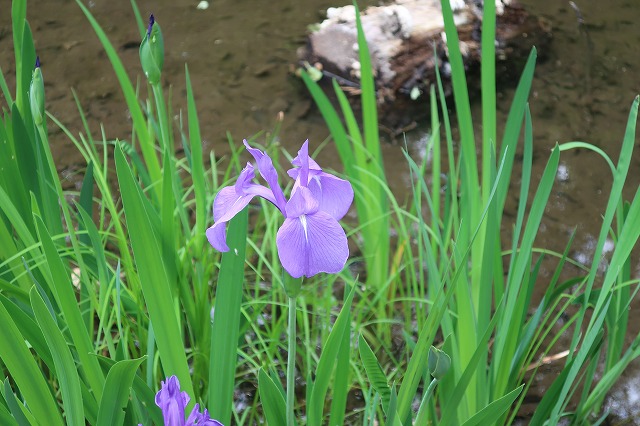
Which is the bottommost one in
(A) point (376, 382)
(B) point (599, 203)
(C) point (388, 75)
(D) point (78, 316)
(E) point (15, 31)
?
(B) point (599, 203)

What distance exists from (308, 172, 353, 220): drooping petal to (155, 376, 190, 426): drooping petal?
0.89 feet

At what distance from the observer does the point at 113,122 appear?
8.41ft

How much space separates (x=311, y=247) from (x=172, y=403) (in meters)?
0.23

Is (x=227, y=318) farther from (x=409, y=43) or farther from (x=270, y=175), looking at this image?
(x=409, y=43)

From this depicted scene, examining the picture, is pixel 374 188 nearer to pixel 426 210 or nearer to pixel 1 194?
pixel 426 210

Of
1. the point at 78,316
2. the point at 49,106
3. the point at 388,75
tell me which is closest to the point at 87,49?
the point at 49,106

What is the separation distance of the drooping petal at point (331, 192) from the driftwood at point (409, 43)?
66.4 inches

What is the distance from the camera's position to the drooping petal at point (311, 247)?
2.72ft

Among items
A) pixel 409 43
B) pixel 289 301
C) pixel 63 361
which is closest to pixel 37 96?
pixel 63 361

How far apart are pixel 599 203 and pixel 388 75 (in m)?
0.83

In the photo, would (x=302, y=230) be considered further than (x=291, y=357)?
No

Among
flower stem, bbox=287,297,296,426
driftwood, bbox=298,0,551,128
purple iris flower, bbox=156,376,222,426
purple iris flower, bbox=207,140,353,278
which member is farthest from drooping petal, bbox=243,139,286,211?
driftwood, bbox=298,0,551,128

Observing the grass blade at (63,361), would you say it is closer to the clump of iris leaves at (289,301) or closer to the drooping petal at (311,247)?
the clump of iris leaves at (289,301)

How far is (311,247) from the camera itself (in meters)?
0.83
